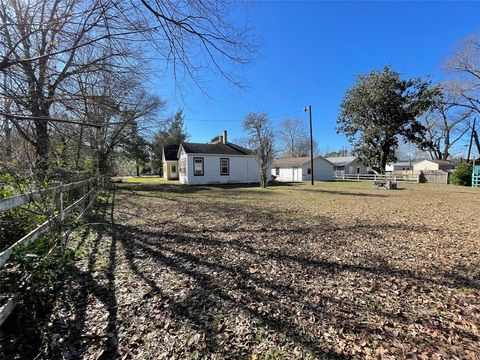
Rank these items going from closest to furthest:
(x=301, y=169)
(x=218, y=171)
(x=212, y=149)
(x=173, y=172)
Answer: (x=218, y=171)
(x=212, y=149)
(x=301, y=169)
(x=173, y=172)

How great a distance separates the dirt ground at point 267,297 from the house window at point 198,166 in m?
16.7

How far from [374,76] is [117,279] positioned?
30131 millimetres

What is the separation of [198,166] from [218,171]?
198 centimetres

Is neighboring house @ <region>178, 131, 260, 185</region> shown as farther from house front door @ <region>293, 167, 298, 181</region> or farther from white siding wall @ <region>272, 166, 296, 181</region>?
white siding wall @ <region>272, 166, 296, 181</region>

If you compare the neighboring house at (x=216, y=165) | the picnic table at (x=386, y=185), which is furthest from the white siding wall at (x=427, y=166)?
the neighboring house at (x=216, y=165)

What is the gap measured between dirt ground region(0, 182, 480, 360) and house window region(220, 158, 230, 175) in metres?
17.8

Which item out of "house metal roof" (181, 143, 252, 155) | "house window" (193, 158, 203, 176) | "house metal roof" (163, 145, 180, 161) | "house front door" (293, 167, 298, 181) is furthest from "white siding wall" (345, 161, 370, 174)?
"house window" (193, 158, 203, 176)

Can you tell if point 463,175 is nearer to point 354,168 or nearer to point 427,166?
point 354,168

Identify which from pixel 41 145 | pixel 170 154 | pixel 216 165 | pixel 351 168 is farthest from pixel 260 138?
pixel 351 168

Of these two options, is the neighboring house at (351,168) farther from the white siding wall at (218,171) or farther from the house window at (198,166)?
the house window at (198,166)

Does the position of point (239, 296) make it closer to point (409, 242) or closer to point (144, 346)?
point (144, 346)

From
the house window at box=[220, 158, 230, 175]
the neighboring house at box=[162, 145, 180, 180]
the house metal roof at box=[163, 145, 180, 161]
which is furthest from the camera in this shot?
the house metal roof at box=[163, 145, 180, 161]

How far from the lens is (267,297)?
311cm

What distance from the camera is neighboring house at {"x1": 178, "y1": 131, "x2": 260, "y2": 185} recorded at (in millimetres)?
22516
